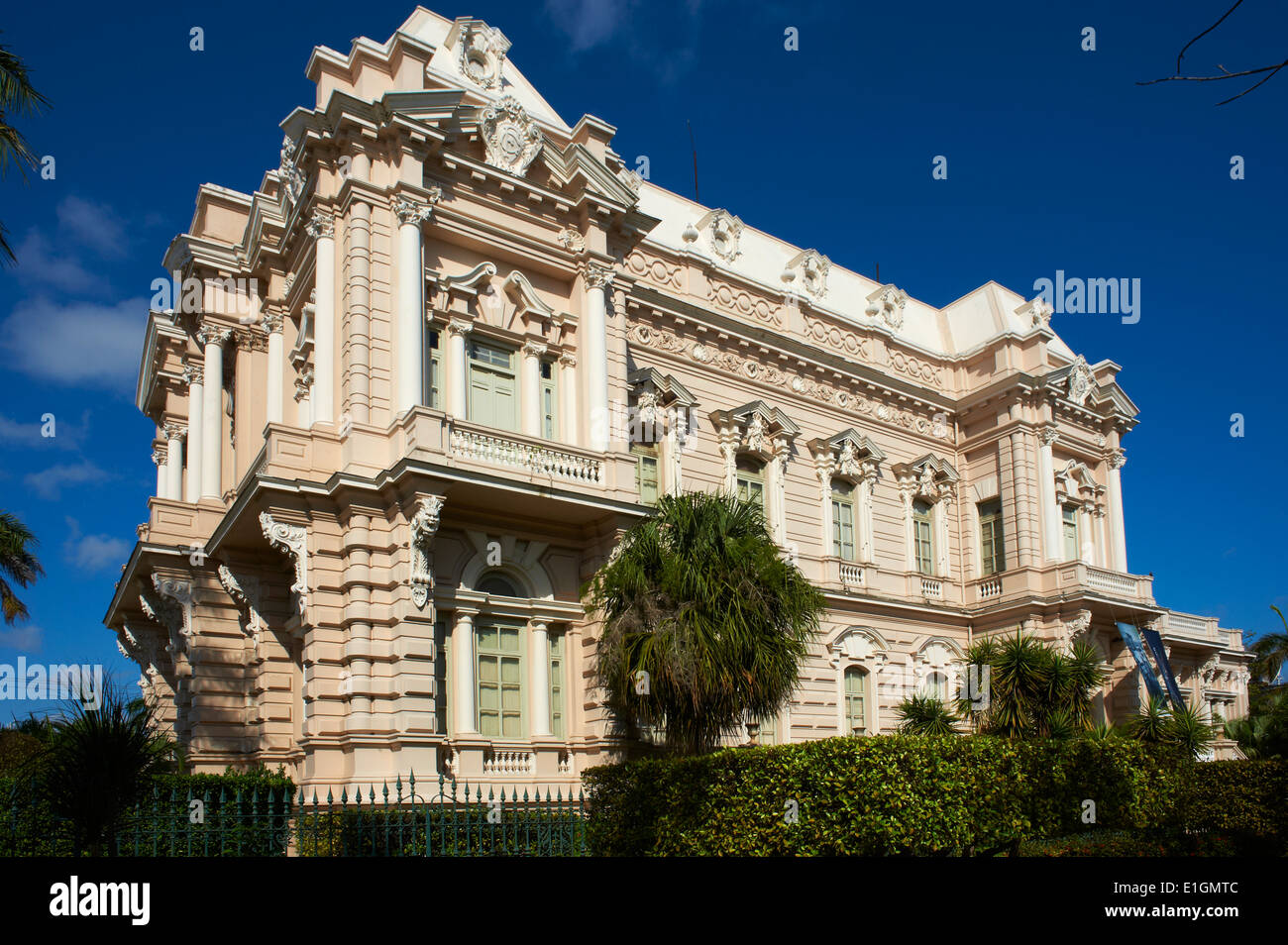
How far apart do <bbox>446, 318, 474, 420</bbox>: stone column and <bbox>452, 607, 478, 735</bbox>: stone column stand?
10.8ft

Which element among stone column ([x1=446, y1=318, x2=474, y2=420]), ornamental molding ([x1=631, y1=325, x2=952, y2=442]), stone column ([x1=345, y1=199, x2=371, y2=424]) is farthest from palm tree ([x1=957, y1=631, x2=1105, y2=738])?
stone column ([x1=345, y1=199, x2=371, y2=424])

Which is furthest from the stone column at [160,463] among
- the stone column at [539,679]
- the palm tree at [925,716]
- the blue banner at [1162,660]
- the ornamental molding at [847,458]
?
the blue banner at [1162,660]

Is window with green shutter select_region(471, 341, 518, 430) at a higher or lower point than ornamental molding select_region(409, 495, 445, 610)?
higher

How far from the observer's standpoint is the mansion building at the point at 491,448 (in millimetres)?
16922

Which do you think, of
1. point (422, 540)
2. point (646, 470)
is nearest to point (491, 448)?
point (422, 540)

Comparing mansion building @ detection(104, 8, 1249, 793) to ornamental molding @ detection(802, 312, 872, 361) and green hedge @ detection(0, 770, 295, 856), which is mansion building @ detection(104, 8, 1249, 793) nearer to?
ornamental molding @ detection(802, 312, 872, 361)

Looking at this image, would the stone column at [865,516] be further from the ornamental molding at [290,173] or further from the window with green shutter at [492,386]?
the ornamental molding at [290,173]

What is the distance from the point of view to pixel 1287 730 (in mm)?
20500

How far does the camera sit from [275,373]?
69.6ft

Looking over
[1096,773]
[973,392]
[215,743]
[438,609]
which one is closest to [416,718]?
[438,609]

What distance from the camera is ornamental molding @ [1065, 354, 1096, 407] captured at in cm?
2984

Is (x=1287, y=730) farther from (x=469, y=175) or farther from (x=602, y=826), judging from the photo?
(x=469, y=175)

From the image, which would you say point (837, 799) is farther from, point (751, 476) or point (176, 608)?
point (176, 608)
